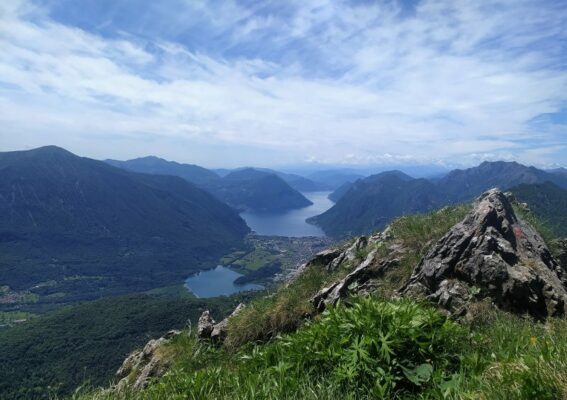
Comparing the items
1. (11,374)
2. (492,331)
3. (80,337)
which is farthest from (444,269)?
(80,337)

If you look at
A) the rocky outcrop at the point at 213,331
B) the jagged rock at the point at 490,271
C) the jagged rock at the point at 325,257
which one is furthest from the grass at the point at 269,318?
the jagged rock at the point at 325,257

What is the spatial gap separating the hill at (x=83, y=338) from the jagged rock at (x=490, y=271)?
94.7 m

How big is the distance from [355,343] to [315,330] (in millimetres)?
948

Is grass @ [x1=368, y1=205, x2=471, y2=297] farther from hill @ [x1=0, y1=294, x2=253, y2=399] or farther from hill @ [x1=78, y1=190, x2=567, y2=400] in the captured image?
hill @ [x1=0, y1=294, x2=253, y2=399]

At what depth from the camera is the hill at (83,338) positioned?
375 feet

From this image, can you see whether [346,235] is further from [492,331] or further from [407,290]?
[492,331]

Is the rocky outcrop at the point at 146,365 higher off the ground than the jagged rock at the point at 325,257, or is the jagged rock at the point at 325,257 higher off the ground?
the jagged rock at the point at 325,257

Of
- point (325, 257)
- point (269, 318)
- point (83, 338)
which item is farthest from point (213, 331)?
point (83, 338)

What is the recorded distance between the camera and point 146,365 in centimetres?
1245

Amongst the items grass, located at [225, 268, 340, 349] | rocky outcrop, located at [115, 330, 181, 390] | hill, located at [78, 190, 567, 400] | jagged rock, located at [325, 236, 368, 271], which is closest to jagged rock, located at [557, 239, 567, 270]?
hill, located at [78, 190, 567, 400]

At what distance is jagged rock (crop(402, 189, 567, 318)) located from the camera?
9242mm

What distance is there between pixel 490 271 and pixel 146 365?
31.6 feet

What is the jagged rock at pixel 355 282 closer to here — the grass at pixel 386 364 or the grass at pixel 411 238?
the grass at pixel 411 238

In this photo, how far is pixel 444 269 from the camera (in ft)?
33.8
